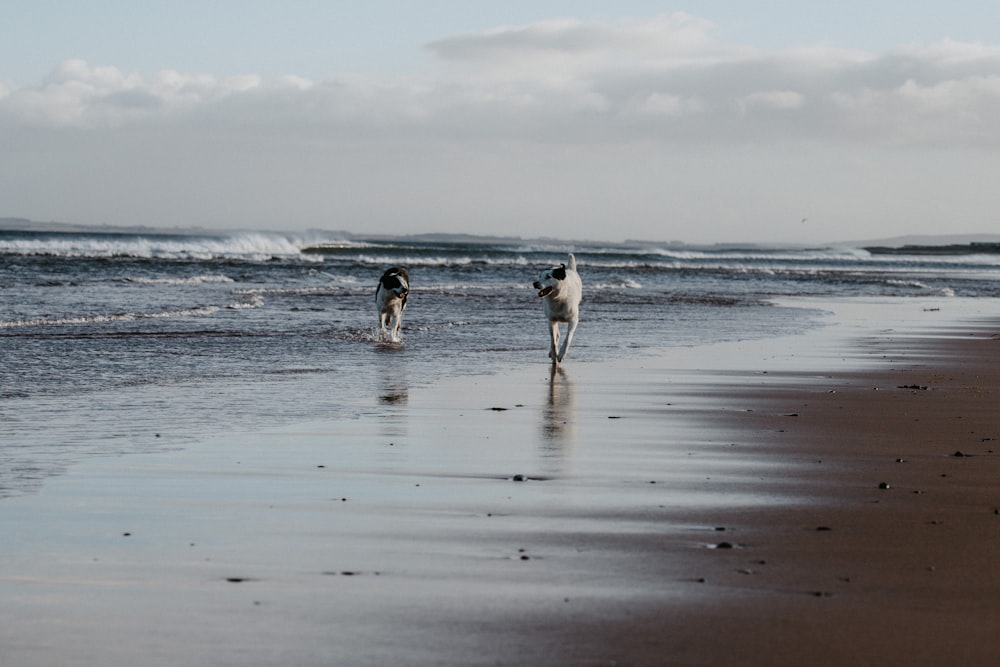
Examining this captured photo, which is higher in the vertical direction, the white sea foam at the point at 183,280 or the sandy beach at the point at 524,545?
the sandy beach at the point at 524,545

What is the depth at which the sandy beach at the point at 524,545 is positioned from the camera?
3.20 metres

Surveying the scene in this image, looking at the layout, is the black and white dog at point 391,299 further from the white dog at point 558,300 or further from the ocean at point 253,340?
the white dog at point 558,300

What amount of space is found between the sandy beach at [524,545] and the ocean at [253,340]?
70 centimetres

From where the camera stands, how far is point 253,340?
13.4m

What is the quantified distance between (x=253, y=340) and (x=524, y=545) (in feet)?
31.3

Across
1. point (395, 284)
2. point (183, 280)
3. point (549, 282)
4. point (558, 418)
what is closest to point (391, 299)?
point (395, 284)

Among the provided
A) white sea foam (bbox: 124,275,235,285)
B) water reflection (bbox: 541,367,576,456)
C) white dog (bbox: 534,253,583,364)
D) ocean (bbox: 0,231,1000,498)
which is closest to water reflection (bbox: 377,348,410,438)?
ocean (bbox: 0,231,1000,498)

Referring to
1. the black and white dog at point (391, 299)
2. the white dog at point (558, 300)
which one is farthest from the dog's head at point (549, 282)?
the black and white dog at point (391, 299)

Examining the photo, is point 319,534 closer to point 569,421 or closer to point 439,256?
point 569,421

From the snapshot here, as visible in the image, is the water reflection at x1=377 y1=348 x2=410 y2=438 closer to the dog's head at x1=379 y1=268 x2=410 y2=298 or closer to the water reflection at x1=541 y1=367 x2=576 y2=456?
the water reflection at x1=541 y1=367 x2=576 y2=456

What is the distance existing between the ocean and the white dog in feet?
1.18

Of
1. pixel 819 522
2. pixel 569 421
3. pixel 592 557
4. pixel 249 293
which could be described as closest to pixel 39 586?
pixel 592 557

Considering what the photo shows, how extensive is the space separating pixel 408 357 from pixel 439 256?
50.0 metres

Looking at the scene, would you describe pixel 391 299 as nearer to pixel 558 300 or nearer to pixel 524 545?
pixel 558 300
